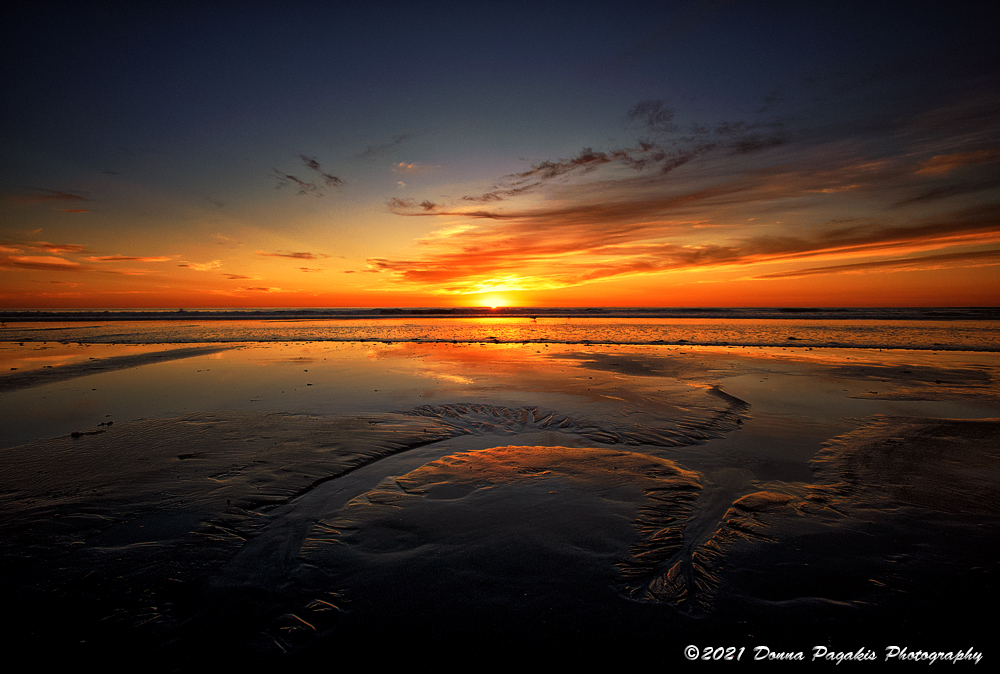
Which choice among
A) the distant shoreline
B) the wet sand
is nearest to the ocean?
the wet sand

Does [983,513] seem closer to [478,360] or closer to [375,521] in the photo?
[375,521]

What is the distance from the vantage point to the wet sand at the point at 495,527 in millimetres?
3160

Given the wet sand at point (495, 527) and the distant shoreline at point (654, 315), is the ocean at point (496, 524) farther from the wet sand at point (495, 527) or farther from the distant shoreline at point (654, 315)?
the distant shoreline at point (654, 315)

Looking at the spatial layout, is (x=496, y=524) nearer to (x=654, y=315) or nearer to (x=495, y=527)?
(x=495, y=527)

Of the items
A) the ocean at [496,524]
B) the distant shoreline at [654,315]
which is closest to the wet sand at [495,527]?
the ocean at [496,524]

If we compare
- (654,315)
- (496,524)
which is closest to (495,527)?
(496,524)

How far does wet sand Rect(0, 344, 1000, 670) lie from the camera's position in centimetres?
316

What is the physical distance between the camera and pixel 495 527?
464 cm

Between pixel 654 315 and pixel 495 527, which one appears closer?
pixel 495 527

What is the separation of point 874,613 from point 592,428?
205 inches

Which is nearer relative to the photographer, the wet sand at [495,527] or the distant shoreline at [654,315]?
the wet sand at [495,527]

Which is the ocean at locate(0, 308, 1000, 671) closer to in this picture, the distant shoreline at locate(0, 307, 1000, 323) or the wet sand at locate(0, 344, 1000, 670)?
the wet sand at locate(0, 344, 1000, 670)

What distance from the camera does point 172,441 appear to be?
24.6ft

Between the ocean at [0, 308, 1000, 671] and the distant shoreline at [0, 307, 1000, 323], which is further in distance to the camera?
the distant shoreline at [0, 307, 1000, 323]
